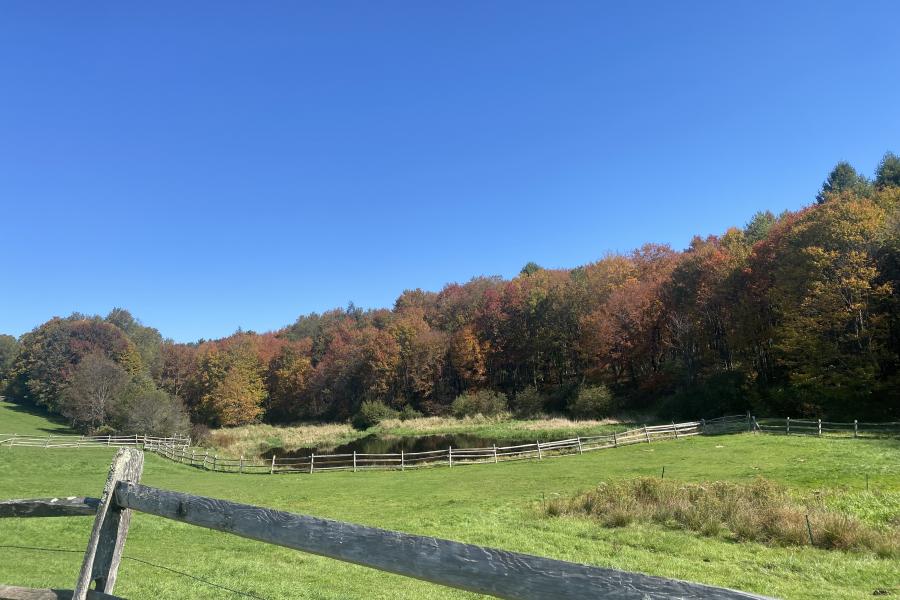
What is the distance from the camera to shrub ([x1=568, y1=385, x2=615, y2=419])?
49716 millimetres

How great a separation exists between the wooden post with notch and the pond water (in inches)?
1440

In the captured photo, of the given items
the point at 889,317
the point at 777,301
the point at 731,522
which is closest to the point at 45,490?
the point at 731,522

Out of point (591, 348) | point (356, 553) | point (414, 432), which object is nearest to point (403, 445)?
point (414, 432)

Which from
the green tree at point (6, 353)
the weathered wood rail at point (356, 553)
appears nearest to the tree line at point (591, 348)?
the green tree at point (6, 353)

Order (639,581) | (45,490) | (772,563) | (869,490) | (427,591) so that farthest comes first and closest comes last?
(45,490), (869,490), (772,563), (427,591), (639,581)

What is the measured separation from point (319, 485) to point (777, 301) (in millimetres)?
37959

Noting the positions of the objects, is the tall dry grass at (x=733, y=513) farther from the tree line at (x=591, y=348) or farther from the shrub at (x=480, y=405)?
the shrub at (x=480, y=405)

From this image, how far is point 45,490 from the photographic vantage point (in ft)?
63.4

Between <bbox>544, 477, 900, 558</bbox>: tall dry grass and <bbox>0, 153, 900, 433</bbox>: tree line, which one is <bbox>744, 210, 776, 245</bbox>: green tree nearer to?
<bbox>0, 153, 900, 433</bbox>: tree line

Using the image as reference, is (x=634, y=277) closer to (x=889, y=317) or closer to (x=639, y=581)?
(x=889, y=317)

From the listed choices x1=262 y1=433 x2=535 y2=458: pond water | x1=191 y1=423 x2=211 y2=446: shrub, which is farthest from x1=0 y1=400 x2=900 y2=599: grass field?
x1=191 y1=423 x2=211 y2=446: shrub

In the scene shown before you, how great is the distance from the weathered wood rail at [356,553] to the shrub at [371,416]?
58.4 metres

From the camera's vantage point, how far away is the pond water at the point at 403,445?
40.3 metres

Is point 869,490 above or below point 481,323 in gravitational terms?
below
